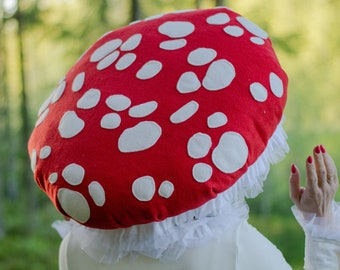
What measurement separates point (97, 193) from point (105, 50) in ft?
0.99

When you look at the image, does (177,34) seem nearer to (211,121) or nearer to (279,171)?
(211,121)

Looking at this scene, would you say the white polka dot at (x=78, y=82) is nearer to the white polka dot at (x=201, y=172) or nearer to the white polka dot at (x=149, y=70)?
the white polka dot at (x=149, y=70)

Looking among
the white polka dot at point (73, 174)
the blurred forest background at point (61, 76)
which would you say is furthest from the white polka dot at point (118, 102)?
the blurred forest background at point (61, 76)

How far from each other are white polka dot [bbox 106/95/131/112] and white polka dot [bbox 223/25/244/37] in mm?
200

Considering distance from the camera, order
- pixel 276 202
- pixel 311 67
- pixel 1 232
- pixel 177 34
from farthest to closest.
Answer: pixel 276 202 → pixel 311 67 → pixel 1 232 → pixel 177 34

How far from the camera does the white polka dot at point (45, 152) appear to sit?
33.5 inches

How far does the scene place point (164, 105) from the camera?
0.80m

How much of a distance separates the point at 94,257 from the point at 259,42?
45cm

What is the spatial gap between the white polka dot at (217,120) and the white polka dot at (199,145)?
0.02 metres

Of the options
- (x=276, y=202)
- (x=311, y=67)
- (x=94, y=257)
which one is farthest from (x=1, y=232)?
(x=94, y=257)

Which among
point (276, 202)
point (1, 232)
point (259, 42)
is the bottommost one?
point (276, 202)

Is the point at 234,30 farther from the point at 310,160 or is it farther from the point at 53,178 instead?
the point at 53,178

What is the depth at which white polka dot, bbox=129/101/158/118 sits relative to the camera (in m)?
0.80

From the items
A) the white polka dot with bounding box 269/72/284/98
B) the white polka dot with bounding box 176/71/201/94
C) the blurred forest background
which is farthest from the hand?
the blurred forest background
